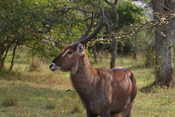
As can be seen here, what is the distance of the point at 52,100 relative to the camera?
38.7 feet

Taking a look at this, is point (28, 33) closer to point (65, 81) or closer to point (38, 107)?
point (65, 81)

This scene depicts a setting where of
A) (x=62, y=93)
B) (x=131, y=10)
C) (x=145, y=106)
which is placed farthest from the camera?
(x=131, y=10)

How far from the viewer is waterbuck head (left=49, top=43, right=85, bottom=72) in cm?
672

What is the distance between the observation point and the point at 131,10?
27.1 meters

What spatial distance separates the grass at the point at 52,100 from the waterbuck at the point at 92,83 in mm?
2233

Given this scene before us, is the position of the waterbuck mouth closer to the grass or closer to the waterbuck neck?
the waterbuck neck

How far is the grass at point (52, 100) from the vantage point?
386 inches

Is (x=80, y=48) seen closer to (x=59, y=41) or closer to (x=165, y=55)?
(x=165, y=55)

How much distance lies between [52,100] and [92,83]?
4.87m

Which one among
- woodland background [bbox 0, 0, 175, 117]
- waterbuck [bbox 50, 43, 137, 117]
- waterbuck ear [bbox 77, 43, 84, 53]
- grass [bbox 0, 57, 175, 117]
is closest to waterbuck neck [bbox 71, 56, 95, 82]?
waterbuck [bbox 50, 43, 137, 117]

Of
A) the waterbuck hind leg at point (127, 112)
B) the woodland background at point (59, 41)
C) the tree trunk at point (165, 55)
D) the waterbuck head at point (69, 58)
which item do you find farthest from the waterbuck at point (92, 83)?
the tree trunk at point (165, 55)

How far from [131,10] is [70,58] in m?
20.7

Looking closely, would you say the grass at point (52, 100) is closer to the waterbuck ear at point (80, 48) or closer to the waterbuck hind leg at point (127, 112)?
the waterbuck hind leg at point (127, 112)

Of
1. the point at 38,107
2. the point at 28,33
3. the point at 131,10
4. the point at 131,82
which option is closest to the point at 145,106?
the point at 38,107
